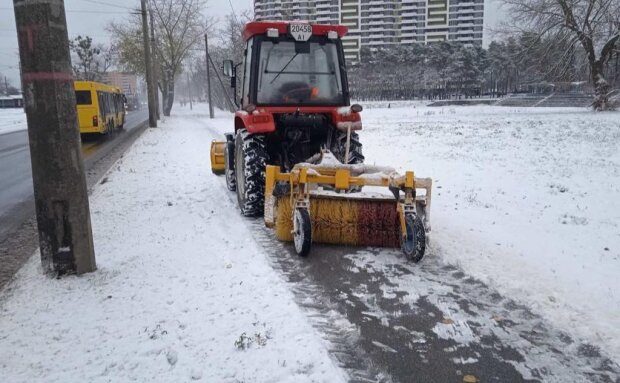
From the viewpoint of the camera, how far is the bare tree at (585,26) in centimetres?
2770

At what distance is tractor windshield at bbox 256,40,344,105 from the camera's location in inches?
258

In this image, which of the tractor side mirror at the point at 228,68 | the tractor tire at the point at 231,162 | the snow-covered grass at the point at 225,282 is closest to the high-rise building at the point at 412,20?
the tractor tire at the point at 231,162

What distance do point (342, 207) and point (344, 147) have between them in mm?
1534

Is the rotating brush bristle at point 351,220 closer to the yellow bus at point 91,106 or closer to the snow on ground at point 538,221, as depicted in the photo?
the snow on ground at point 538,221

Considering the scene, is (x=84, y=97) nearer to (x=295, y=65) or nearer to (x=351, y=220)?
(x=295, y=65)

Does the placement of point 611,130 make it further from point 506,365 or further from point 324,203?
point 506,365

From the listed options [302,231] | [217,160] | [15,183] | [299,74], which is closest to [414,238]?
[302,231]

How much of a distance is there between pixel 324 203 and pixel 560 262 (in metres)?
2.58

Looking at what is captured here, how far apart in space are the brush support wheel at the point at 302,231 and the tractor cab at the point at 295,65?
2.23m

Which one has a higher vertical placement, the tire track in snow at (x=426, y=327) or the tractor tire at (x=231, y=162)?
the tractor tire at (x=231, y=162)

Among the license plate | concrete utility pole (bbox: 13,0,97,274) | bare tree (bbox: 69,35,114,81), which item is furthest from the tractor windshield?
bare tree (bbox: 69,35,114,81)

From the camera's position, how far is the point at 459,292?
416cm

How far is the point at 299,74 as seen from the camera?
21.8 feet

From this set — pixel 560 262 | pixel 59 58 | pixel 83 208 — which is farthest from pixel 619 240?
pixel 59 58
